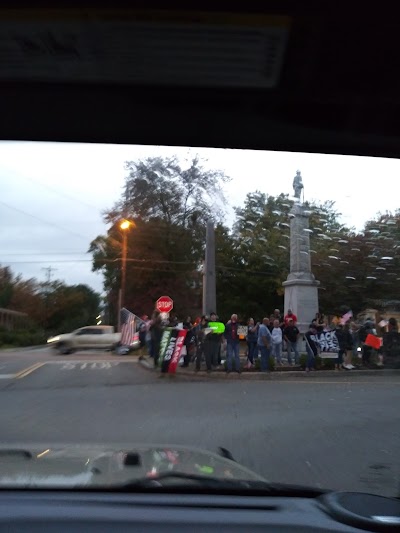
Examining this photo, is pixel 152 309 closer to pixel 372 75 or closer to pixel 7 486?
pixel 372 75

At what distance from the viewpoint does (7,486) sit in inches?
112

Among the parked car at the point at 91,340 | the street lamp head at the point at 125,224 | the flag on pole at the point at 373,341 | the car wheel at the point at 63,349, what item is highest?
the street lamp head at the point at 125,224

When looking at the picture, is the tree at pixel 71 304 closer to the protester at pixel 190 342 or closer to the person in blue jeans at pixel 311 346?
the protester at pixel 190 342

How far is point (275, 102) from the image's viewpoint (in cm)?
599

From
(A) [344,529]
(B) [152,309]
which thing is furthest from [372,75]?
(A) [344,529]

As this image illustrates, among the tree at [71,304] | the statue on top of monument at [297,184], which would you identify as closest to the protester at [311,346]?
the statue on top of monument at [297,184]

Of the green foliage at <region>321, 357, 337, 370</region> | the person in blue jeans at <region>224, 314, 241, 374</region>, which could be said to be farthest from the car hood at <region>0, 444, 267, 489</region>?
the green foliage at <region>321, 357, 337, 370</region>

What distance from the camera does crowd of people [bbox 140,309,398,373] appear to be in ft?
29.3

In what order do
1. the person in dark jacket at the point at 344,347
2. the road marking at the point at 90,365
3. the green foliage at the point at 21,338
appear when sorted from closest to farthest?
the green foliage at the point at 21,338 < the person in dark jacket at the point at 344,347 < the road marking at the point at 90,365

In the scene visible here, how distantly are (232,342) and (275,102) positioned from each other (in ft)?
19.3

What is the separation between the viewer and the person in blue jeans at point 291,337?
35.3 ft

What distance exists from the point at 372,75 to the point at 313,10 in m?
1.11

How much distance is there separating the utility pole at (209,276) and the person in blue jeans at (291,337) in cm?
226

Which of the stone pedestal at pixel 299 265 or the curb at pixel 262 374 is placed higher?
the stone pedestal at pixel 299 265
